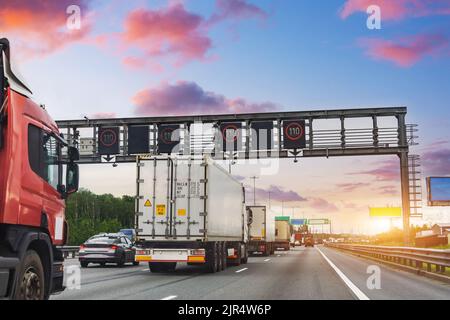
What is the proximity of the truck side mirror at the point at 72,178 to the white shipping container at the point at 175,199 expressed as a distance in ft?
31.7

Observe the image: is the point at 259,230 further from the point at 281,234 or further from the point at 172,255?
the point at 172,255

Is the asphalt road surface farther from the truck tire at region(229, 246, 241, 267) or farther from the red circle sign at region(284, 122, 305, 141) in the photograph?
the red circle sign at region(284, 122, 305, 141)

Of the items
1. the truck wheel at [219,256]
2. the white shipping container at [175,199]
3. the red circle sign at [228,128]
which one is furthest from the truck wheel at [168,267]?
the red circle sign at [228,128]

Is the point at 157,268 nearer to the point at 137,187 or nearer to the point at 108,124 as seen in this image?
the point at 137,187

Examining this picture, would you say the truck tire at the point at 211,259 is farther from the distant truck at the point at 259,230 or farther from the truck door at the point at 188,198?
the distant truck at the point at 259,230

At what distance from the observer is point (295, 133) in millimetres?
Result: 33812

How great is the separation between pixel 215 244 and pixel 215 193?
1.81 metres

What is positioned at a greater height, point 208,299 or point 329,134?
point 329,134

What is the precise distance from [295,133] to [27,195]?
26.5 meters

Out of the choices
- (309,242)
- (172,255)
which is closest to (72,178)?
(172,255)

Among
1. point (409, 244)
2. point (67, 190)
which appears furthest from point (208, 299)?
point (409, 244)

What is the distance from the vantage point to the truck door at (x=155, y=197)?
779 inches

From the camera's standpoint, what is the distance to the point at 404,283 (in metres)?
16.4

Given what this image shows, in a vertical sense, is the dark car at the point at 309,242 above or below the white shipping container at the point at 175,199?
below
